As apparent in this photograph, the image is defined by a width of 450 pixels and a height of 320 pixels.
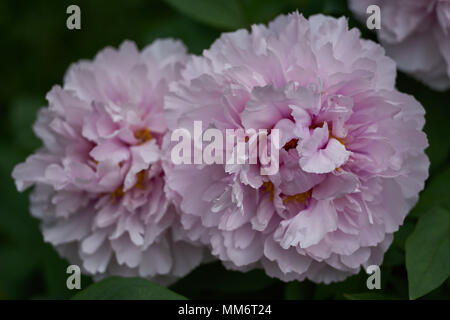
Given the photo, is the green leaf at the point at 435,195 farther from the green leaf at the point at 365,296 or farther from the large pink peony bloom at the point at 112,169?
the large pink peony bloom at the point at 112,169

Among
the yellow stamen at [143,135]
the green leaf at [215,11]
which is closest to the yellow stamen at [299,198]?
the yellow stamen at [143,135]

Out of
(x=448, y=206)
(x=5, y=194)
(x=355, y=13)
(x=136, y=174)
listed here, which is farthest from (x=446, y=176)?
(x=5, y=194)

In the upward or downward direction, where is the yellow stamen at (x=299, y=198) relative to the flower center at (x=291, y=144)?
downward

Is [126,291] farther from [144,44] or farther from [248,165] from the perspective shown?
[144,44]

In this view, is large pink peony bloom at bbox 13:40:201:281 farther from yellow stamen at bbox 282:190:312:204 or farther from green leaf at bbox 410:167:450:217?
green leaf at bbox 410:167:450:217

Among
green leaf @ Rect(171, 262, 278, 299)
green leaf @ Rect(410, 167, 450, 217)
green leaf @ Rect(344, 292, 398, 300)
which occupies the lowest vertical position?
green leaf @ Rect(344, 292, 398, 300)

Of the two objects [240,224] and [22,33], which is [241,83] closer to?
[240,224]

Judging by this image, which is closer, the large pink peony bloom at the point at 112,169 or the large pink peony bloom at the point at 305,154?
the large pink peony bloom at the point at 305,154

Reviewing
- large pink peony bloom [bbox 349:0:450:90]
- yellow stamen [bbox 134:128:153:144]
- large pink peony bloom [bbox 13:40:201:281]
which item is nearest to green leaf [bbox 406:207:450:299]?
large pink peony bloom [bbox 349:0:450:90]

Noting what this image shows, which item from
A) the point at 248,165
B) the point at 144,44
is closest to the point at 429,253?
the point at 248,165
